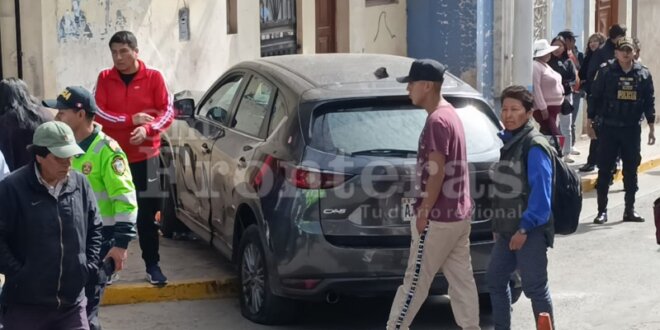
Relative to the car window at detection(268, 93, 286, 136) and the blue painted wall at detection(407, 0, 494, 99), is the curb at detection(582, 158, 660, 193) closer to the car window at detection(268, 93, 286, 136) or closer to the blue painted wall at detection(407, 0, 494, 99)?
the blue painted wall at detection(407, 0, 494, 99)

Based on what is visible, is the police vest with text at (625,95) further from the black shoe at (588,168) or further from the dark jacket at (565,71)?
the black shoe at (588,168)

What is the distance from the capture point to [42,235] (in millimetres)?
5926

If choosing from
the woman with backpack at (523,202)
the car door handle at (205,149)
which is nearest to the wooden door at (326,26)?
the car door handle at (205,149)

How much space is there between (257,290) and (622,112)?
520 cm

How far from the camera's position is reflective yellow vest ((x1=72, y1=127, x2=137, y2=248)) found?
6.85 metres

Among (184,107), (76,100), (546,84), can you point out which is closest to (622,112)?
(546,84)

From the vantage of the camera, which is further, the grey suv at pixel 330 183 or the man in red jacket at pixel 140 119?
the man in red jacket at pixel 140 119

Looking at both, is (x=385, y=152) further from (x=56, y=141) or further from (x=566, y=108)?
(x=566, y=108)

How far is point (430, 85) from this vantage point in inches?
296

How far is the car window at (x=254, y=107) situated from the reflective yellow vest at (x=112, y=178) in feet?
6.83

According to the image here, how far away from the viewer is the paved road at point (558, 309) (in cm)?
873

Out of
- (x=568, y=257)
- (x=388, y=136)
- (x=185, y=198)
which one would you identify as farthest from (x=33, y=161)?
(x=568, y=257)

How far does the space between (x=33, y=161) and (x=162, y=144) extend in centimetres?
485

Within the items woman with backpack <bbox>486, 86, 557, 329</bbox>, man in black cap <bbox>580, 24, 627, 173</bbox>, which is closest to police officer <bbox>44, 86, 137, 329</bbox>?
woman with backpack <bbox>486, 86, 557, 329</bbox>
